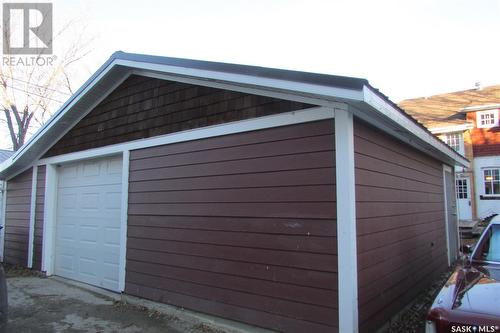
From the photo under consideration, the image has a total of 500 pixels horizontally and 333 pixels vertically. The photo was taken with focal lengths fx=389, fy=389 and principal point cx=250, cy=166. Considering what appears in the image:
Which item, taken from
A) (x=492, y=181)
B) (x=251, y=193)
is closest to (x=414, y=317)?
(x=251, y=193)

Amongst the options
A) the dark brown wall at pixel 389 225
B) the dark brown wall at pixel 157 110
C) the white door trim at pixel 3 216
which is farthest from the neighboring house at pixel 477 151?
the white door trim at pixel 3 216

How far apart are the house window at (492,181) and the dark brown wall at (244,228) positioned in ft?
58.9

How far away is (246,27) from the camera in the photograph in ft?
36.6

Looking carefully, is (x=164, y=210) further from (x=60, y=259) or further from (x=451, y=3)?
(x=451, y=3)

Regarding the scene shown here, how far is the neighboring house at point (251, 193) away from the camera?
4367 mm

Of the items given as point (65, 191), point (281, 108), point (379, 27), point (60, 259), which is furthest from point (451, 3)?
point (60, 259)

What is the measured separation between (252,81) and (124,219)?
3.69 meters

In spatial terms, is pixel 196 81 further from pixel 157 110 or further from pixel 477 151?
pixel 477 151

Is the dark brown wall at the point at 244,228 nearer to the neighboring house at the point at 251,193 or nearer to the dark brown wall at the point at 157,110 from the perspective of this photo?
the neighboring house at the point at 251,193

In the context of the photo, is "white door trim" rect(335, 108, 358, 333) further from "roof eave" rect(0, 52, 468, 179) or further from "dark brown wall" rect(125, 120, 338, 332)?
"roof eave" rect(0, 52, 468, 179)

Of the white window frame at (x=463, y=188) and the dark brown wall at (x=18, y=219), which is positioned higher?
the white window frame at (x=463, y=188)

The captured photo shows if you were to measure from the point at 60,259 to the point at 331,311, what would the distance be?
7026 mm

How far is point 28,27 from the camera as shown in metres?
20.7

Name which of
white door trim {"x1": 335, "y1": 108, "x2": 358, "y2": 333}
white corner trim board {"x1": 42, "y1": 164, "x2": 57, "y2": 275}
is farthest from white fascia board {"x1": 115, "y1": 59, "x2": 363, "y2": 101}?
white corner trim board {"x1": 42, "y1": 164, "x2": 57, "y2": 275}
